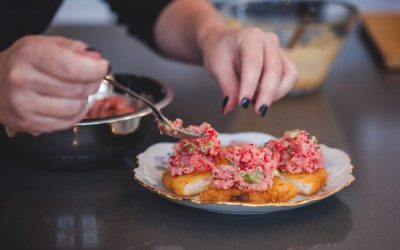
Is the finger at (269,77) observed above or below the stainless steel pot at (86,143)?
above

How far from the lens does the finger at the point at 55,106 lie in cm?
96

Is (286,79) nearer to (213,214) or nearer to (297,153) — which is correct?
(297,153)

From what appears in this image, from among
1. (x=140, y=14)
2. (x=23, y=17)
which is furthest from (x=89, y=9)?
(x=23, y=17)

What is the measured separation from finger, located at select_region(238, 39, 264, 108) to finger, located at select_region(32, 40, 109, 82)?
1.31 ft

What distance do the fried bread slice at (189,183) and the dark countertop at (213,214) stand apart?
1.3 inches

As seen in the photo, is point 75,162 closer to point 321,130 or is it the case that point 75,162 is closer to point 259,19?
point 321,130

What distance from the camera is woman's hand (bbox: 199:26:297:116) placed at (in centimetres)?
127

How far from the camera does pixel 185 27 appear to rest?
1.68m

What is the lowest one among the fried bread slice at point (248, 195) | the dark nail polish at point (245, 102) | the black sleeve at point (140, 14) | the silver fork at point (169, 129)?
the black sleeve at point (140, 14)

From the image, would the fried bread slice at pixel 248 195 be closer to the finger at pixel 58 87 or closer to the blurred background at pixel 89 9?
the finger at pixel 58 87

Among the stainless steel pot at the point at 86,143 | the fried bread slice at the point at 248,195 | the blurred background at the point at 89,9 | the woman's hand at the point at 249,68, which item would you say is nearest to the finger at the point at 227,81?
the woman's hand at the point at 249,68

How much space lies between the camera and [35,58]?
0.93 metres

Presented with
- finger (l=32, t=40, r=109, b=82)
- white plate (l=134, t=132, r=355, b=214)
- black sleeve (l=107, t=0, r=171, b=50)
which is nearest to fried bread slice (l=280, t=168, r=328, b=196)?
white plate (l=134, t=132, r=355, b=214)

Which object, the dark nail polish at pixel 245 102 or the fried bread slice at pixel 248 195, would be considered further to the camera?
the dark nail polish at pixel 245 102
